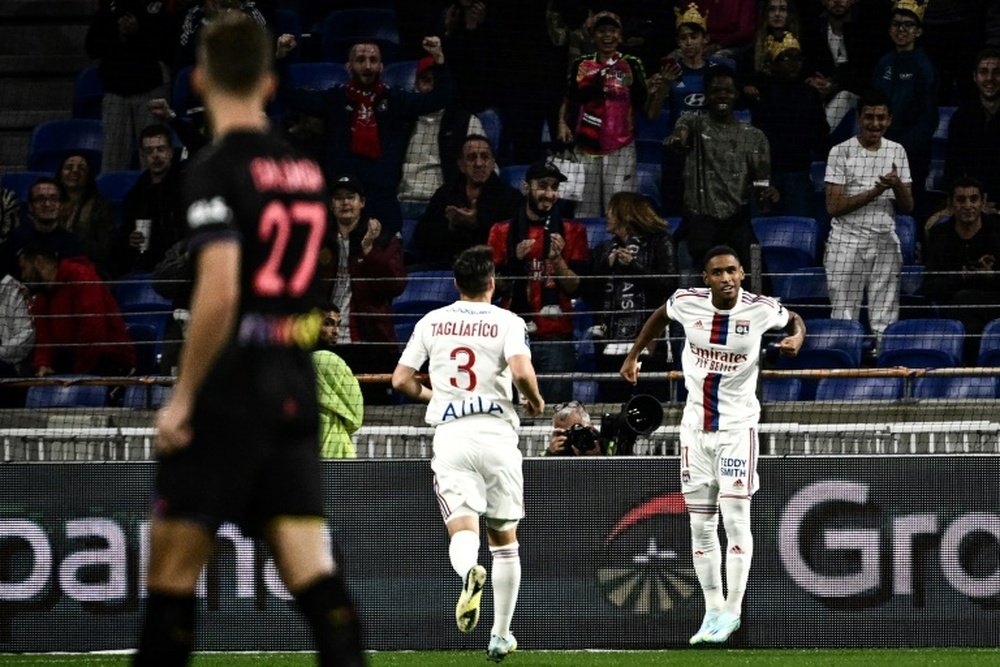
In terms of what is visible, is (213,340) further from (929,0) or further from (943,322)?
(929,0)

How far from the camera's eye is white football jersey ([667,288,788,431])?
28.8ft

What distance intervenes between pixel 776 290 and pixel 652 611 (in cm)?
422

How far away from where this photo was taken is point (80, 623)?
891 cm

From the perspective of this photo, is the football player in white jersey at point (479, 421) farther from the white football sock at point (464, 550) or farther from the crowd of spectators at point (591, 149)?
the crowd of spectators at point (591, 149)

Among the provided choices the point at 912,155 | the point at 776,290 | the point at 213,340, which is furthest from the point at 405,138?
the point at 213,340

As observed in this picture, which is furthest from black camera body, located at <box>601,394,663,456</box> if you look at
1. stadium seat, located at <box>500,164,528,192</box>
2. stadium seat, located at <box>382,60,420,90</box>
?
stadium seat, located at <box>382,60,420,90</box>

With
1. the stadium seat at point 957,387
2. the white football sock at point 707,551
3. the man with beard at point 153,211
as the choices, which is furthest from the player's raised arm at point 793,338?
the man with beard at point 153,211

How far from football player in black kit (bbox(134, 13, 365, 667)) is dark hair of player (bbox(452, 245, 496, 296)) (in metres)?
3.85

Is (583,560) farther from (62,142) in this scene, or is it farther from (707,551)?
(62,142)

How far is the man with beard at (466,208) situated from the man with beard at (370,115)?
49 centimetres

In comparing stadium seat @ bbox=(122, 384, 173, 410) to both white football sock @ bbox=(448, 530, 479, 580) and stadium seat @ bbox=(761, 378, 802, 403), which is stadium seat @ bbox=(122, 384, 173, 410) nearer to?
white football sock @ bbox=(448, 530, 479, 580)

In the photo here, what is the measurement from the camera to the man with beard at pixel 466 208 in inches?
486

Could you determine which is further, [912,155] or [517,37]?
[517,37]

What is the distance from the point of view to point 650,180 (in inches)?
528
